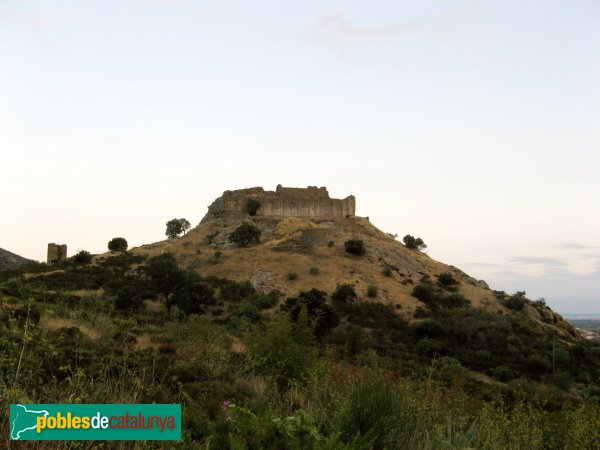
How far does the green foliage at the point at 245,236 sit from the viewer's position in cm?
5581

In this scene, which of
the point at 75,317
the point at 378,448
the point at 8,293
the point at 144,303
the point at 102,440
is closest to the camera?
the point at 102,440

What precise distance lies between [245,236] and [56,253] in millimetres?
20774

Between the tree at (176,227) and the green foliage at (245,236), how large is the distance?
16.4 m

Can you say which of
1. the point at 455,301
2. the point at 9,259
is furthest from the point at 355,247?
the point at 9,259

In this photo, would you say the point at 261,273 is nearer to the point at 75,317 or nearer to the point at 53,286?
the point at 53,286

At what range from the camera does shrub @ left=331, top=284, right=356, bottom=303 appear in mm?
40812

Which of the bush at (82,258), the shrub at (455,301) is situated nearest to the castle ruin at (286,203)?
the bush at (82,258)

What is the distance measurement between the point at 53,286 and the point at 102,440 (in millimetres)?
37340

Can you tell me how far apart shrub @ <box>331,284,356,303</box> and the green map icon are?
37.2 metres

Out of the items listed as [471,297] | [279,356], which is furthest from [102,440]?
[471,297]

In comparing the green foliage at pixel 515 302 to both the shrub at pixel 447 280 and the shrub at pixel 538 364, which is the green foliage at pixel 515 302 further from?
the shrub at pixel 538 364

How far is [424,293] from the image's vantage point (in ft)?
146

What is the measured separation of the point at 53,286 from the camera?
3734 centimetres

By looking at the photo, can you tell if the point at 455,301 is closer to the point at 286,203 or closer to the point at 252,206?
the point at 286,203
